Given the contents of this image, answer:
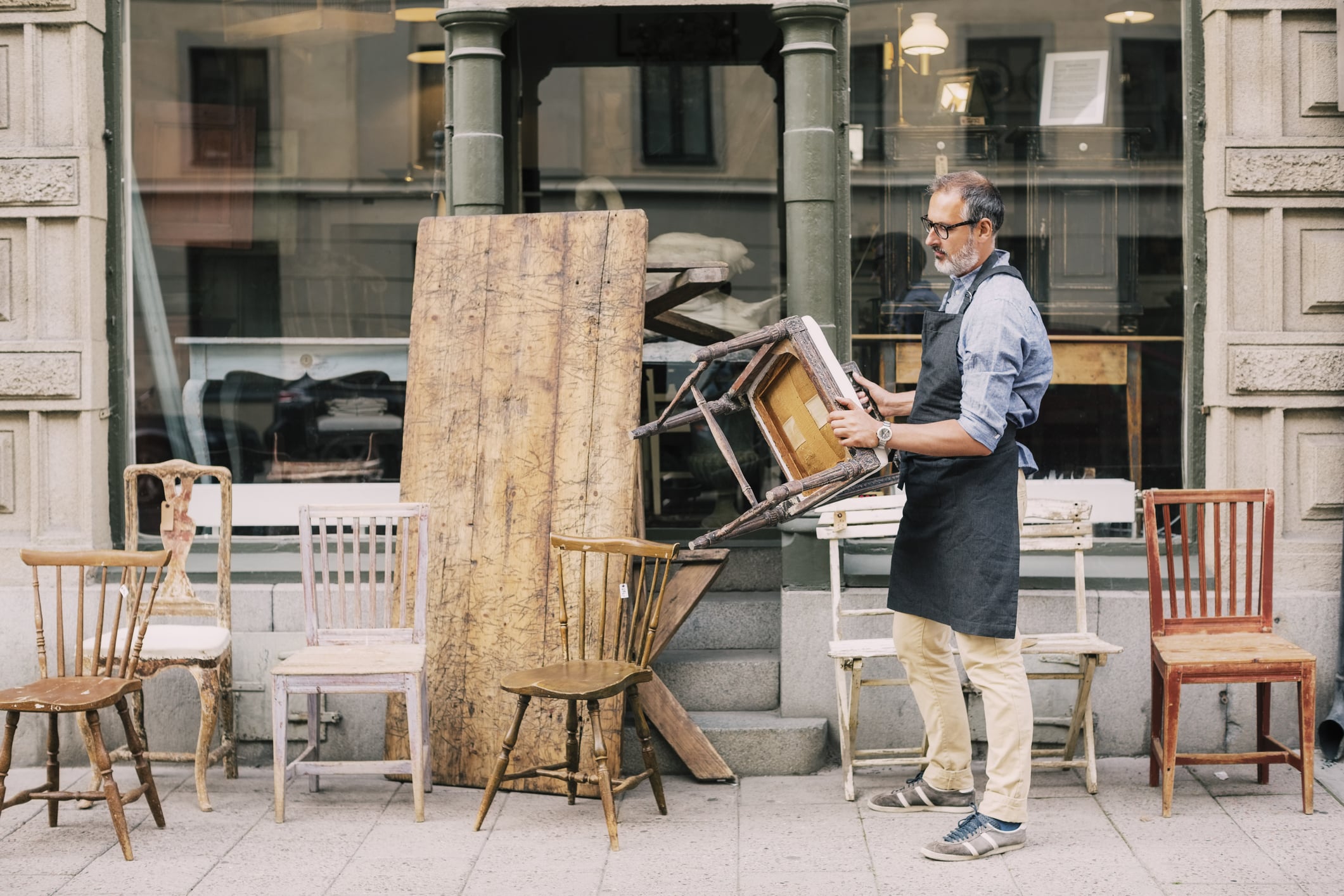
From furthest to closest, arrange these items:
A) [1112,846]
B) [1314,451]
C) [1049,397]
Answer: [1049,397]
[1314,451]
[1112,846]

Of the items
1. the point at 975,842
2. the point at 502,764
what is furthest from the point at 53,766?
the point at 975,842

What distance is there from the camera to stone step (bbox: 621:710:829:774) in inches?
225

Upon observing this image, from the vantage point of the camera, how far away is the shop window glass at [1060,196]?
21.0ft

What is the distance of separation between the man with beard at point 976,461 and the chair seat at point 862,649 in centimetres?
49

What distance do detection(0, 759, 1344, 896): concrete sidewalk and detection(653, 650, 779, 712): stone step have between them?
0.43 m

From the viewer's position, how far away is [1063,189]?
6.55 metres

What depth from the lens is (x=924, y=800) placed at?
5152 mm

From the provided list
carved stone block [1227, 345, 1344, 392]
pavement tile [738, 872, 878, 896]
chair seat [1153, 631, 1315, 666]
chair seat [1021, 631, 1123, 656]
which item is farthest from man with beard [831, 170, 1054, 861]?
carved stone block [1227, 345, 1344, 392]

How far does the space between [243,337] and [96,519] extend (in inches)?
42.7

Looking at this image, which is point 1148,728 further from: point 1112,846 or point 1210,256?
point 1210,256

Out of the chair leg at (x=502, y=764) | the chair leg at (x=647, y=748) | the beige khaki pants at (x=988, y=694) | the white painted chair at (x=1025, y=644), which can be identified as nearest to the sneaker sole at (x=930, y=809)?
the white painted chair at (x=1025, y=644)

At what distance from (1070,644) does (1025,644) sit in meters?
0.20

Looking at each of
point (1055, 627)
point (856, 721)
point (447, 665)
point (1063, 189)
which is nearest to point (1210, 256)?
point (1063, 189)

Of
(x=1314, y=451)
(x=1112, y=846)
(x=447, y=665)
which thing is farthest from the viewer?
(x=1314, y=451)
